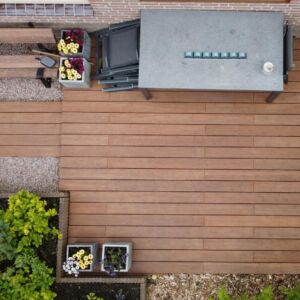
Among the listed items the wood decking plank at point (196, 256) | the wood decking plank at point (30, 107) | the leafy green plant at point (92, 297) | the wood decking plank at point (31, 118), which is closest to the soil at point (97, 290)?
the leafy green plant at point (92, 297)

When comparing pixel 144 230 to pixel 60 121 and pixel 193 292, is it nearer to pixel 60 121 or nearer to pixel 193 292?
pixel 193 292

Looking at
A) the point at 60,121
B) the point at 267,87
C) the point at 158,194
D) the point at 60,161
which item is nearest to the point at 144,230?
the point at 158,194

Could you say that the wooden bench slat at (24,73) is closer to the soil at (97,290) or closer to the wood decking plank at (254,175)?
the wood decking plank at (254,175)

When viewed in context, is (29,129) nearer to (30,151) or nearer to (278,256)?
(30,151)

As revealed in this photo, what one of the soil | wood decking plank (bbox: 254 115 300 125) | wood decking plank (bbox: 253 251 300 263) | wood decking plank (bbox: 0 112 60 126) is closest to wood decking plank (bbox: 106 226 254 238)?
wood decking plank (bbox: 253 251 300 263)

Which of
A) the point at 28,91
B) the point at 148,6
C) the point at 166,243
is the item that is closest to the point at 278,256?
the point at 166,243

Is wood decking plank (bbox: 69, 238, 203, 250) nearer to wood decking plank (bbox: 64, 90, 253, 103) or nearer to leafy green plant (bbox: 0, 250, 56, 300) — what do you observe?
leafy green plant (bbox: 0, 250, 56, 300)
